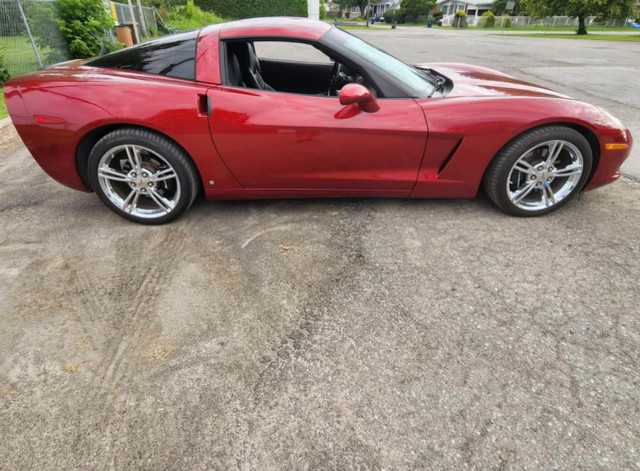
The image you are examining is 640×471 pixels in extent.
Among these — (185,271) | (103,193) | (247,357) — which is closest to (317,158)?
(185,271)

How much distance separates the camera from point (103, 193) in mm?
2672

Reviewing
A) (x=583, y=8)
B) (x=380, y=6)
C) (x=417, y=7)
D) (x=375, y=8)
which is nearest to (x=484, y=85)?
(x=583, y=8)

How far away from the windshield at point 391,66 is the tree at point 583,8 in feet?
114

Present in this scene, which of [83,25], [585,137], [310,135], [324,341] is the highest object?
[83,25]

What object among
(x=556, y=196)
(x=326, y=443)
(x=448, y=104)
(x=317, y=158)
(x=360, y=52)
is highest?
(x=360, y=52)

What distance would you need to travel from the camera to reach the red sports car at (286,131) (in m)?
2.39

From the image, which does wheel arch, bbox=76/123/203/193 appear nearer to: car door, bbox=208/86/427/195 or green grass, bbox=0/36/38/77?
car door, bbox=208/86/427/195

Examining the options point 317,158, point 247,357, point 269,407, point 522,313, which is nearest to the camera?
point 269,407

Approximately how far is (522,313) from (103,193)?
2.75 metres

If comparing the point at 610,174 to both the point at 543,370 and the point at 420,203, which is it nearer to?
the point at 420,203

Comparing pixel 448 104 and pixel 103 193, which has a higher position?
pixel 448 104

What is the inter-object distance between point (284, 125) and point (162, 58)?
3.26 ft

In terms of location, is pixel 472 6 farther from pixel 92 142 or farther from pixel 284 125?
pixel 92 142

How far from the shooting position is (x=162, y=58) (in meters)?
2.56
